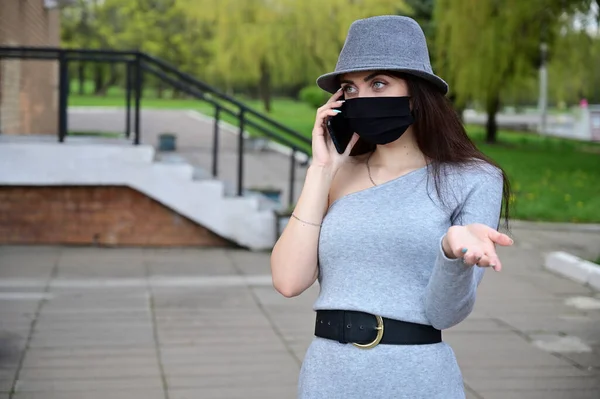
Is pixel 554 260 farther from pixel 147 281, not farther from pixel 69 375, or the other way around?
pixel 69 375

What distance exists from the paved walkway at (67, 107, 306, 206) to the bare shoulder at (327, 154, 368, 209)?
8.96m

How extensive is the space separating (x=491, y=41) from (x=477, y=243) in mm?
22686

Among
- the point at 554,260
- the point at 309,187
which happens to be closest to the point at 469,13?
A: the point at 554,260

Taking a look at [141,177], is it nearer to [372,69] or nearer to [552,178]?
[372,69]

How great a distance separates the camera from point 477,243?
83.4 inches

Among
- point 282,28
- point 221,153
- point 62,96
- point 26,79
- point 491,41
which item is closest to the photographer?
point 62,96

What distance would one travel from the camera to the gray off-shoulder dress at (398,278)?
2.46 metres

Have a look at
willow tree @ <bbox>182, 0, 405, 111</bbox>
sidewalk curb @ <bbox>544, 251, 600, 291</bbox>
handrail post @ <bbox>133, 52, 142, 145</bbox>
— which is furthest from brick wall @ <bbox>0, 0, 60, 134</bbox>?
willow tree @ <bbox>182, 0, 405, 111</bbox>

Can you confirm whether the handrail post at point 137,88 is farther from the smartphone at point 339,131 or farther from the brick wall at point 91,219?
the smartphone at point 339,131

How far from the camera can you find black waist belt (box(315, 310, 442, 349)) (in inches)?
97.2

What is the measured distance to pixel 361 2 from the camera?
36594mm

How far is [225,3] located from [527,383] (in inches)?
1353

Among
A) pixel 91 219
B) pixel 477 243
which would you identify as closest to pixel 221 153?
pixel 91 219

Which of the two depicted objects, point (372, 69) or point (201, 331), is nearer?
point (372, 69)
